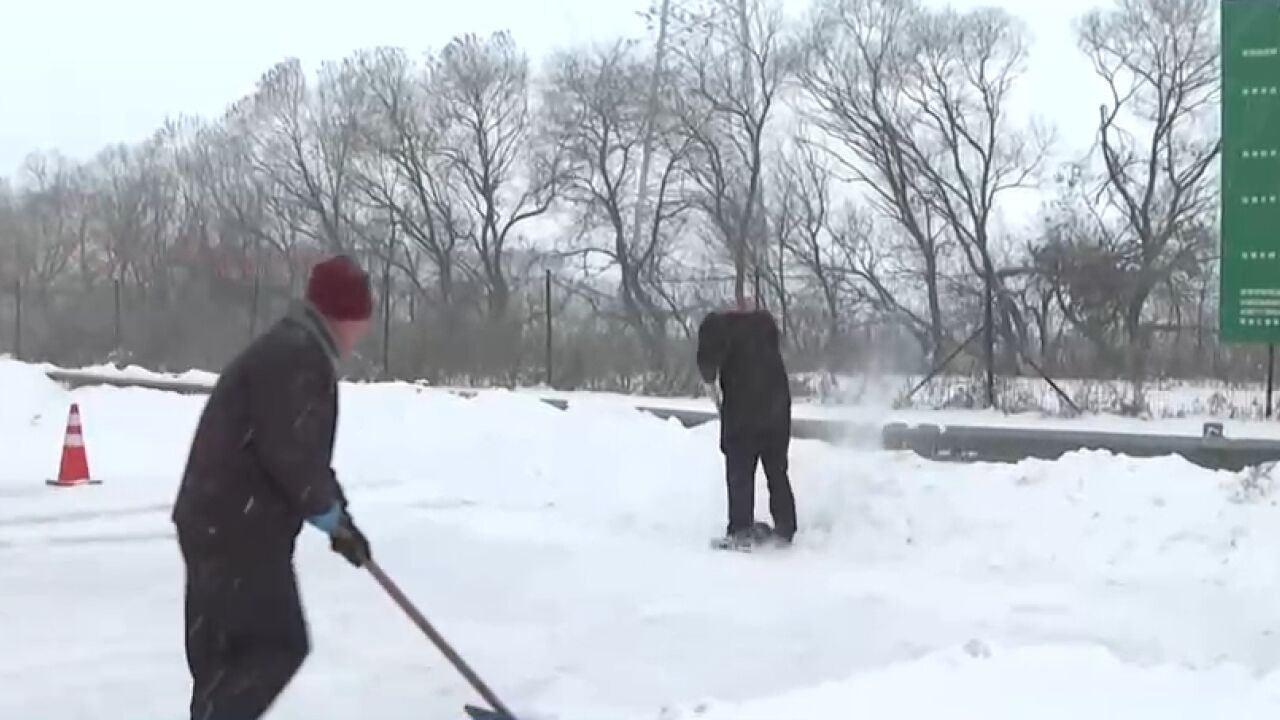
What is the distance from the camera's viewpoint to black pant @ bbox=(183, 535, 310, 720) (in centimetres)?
441

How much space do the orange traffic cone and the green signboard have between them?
10782 mm

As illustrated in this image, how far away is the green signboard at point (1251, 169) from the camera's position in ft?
→ 45.4

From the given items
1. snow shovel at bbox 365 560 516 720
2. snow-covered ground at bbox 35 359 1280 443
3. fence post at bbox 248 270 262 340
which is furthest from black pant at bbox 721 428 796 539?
fence post at bbox 248 270 262 340

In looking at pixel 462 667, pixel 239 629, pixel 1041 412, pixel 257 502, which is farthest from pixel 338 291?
pixel 1041 412

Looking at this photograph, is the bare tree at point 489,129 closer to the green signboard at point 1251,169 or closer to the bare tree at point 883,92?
the bare tree at point 883,92

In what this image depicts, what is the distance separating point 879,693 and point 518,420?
29.6ft

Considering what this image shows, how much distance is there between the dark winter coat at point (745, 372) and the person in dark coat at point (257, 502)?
5.61m

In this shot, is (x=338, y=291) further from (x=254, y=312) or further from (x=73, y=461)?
(x=254, y=312)

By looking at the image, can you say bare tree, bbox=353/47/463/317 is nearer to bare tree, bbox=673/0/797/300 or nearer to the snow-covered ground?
bare tree, bbox=673/0/797/300

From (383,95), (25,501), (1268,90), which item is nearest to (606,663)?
(25,501)

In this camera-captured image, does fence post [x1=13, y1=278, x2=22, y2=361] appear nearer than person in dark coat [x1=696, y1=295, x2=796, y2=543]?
No

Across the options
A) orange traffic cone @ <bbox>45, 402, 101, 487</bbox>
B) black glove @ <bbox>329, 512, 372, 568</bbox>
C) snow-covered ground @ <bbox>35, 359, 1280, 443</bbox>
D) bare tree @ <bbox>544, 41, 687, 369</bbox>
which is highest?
bare tree @ <bbox>544, 41, 687, 369</bbox>

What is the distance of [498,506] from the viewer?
472 inches

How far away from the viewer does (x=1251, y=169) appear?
14.1 metres
